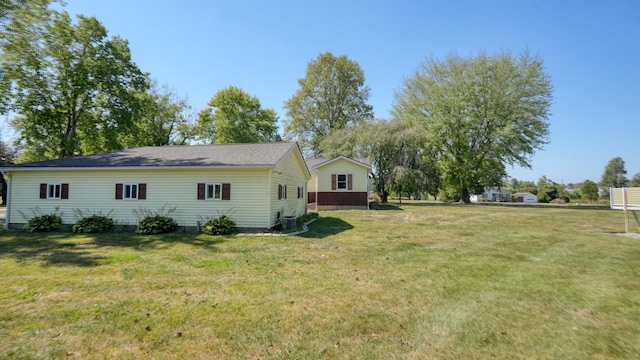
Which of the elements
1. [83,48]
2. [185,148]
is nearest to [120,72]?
[83,48]

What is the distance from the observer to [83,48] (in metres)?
22.9

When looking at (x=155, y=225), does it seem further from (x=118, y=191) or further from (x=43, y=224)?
(x=43, y=224)

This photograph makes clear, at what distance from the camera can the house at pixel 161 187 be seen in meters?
12.7

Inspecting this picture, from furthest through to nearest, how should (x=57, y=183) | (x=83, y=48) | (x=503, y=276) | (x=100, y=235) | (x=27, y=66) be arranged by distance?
(x=83, y=48) → (x=27, y=66) → (x=57, y=183) → (x=100, y=235) → (x=503, y=276)

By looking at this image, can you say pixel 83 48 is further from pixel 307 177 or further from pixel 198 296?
pixel 198 296

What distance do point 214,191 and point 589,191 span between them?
56591 millimetres

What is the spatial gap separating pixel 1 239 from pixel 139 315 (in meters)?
11.9

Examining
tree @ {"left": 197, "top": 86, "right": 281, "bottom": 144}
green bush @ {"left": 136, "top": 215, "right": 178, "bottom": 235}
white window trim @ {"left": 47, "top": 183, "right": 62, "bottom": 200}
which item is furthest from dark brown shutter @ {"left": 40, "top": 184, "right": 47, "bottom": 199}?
tree @ {"left": 197, "top": 86, "right": 281, "bottom": 144}

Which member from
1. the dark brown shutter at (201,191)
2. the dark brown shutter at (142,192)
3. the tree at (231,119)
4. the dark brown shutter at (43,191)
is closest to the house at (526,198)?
the tree at (231,119)

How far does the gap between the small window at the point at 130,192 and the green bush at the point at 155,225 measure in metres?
1.58

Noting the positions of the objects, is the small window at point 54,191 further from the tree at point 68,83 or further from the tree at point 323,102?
the tree at point 323,102

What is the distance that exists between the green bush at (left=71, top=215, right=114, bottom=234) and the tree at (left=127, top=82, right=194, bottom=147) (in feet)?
67.0

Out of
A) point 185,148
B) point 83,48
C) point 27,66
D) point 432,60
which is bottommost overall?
point 185,148

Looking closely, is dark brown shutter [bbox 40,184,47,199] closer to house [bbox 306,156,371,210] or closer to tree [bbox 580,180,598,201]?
house [bbox 306,156,371,210]
